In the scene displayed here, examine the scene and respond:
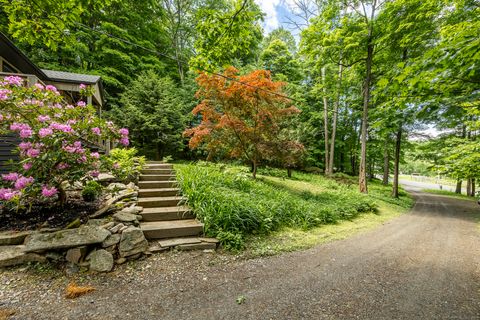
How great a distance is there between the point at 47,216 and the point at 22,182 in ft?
2.66

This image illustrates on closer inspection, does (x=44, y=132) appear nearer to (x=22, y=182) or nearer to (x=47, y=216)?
(x=22, y=182)

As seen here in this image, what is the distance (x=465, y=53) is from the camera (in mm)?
2016

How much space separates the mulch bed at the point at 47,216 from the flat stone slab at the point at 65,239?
355 millimetres

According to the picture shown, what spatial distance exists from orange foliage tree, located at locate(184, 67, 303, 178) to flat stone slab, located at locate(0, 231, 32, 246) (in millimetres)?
4975

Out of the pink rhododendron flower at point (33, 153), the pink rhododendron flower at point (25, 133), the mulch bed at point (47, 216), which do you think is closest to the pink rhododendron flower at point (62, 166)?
the pink rhododendron flower at point (33, 153)

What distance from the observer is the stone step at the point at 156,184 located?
4.96 metres

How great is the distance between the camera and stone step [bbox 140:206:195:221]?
3.74 meters

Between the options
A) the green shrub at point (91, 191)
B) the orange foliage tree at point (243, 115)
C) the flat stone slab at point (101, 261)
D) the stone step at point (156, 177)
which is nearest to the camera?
the flat stone slab at point (101, 261)

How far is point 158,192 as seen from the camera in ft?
15.2

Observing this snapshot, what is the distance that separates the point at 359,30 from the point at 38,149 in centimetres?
1203

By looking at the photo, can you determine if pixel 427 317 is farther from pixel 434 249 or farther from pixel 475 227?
pixel 475 227

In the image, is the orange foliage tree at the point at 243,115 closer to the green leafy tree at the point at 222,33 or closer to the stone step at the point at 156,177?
the stone step at the point at 156,177

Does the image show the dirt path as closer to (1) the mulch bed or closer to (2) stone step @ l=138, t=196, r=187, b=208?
(1) the mulch bed

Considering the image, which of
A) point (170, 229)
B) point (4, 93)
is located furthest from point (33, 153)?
point (170, 229)
